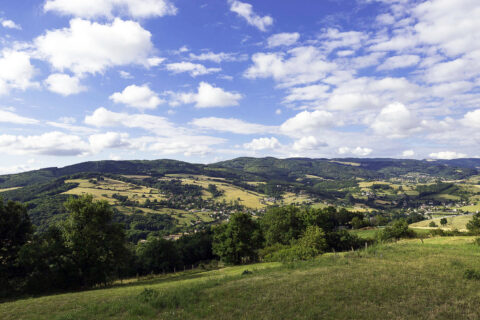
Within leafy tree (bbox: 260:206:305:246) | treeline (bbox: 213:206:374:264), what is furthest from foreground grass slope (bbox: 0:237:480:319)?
leafy tree (bbox: 260:206:305:246)

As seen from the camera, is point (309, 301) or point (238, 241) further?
point (238, 241)

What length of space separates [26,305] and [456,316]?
2971 centimetres

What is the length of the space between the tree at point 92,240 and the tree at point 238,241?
24.1 m

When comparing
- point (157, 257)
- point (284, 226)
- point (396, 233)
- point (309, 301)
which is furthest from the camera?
point (284, 226)

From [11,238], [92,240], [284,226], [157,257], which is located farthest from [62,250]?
[284,226]

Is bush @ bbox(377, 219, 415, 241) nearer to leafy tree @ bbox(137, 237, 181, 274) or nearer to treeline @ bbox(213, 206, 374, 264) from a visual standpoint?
treeline @ bbox(213, 206, 374, 264)

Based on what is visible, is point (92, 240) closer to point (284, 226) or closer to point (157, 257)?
point (157, 257)

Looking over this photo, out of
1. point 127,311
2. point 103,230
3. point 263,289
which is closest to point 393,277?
point 263,289

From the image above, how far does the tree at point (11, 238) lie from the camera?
2943cm

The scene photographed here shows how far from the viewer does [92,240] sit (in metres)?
32.5

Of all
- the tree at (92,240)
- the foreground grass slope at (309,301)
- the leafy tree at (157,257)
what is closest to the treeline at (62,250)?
the tree at (92,240)

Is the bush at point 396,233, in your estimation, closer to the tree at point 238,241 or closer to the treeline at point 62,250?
the tree at point 238,241

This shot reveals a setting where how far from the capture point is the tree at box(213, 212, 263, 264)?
53.1 metres

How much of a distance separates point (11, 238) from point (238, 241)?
39.0 m
